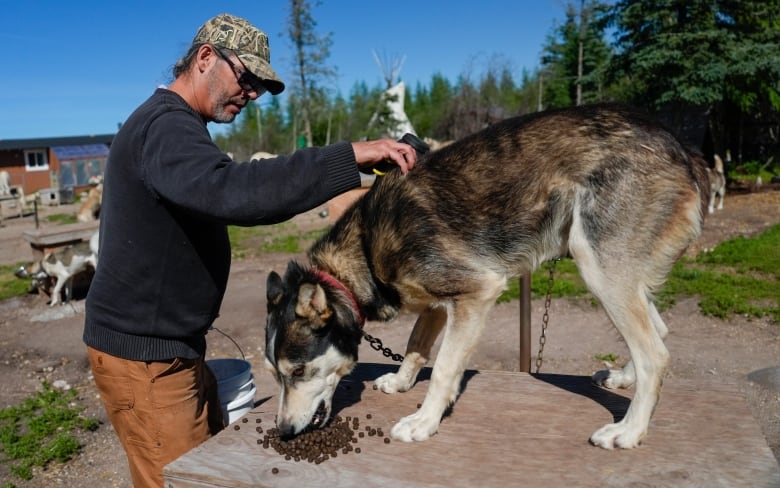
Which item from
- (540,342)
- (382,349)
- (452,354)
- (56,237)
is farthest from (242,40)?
(56,237)

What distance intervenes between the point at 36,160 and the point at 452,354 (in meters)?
49.8

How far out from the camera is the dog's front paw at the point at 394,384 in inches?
159

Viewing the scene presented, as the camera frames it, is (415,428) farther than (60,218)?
No

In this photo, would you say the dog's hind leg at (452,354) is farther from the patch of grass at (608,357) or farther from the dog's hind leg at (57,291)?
the dog's hind leg at (57,291)

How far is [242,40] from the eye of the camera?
3.18 metres

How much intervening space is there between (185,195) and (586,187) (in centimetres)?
210

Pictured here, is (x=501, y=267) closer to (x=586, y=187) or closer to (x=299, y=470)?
(x=586, y=187)

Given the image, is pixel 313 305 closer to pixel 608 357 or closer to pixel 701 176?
pixel 701 176

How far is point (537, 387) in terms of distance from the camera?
399cm

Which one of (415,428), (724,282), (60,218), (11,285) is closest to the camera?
(415,428)

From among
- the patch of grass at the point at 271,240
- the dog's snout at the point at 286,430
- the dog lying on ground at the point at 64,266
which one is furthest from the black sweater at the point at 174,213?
the patch of grass at the point at 271,240

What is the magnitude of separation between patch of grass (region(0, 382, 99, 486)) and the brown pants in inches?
103

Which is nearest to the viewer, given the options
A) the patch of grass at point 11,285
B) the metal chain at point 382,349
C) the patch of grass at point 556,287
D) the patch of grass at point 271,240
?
the metal chain at point 382,349

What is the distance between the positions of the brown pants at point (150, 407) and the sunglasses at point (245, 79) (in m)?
1.68
